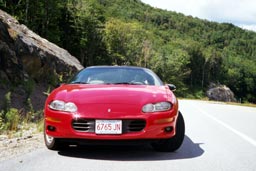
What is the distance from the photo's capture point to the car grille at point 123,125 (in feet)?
17.9

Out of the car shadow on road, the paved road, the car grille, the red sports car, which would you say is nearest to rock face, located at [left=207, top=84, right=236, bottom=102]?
the paved road

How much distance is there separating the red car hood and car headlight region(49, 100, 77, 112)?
2.2 inches

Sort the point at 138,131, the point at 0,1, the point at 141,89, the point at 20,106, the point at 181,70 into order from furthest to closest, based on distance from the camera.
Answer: the point at 181,70 → the point at 0,1 → the point at 20,106 → the point at 141,89 → the point at 138,131

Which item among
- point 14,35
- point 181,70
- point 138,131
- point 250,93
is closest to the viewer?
point 138,131

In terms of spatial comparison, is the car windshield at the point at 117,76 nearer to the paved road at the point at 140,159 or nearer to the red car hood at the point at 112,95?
the red car hood at the point at 112,95

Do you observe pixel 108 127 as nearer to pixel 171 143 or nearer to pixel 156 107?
pixel 156 107

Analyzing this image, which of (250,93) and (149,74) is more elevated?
(149,74)

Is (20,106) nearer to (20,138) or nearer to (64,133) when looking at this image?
Answer: (20,138)

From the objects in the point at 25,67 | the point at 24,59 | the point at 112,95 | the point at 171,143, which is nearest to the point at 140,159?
the point at 171,143

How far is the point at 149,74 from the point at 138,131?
184 centimetres

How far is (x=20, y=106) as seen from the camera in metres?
12.6

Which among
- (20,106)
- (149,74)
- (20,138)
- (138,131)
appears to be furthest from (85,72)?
(20,106)

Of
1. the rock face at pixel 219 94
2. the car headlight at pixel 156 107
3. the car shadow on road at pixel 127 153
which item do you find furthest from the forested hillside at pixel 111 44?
the car headlight at pixel 156 107

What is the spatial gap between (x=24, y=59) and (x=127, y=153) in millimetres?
12408
